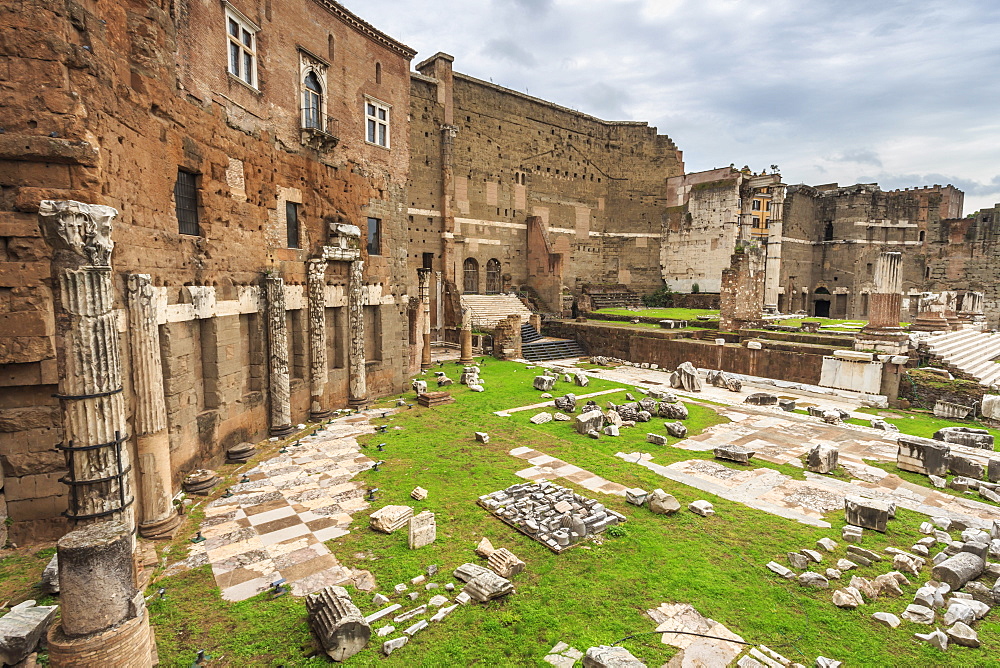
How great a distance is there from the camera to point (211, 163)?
8727mm

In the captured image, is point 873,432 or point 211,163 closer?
point 211,163

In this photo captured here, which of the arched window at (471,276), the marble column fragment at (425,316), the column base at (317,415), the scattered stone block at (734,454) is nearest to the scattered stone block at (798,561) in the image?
the scattered stone block at (734,454)

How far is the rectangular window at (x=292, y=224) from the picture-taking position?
36.8ft

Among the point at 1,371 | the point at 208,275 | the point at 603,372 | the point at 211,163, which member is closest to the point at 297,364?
the point at 208,275

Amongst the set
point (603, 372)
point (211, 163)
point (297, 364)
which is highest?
point (211, 163)

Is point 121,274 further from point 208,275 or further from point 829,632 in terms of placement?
point 829,632

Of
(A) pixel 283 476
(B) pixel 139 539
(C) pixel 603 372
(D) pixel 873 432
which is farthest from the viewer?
(C) pixel 603 372

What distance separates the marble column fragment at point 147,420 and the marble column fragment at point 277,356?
3.67 m

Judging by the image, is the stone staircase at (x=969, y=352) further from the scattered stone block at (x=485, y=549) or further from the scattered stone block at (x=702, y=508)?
the scattered stone block at (x=485, y=549)

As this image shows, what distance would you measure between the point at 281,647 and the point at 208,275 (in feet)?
21.4

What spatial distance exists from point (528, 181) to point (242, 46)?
2434 centimetres

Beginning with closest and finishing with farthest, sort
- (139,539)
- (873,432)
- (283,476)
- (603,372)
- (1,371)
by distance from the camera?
(1,371) < (139,539) < (283,476) < (873,432) < (603,372)

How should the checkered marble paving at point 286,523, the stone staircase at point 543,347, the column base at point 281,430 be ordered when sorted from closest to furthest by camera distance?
the checkered marble paving at point 286,523, the column base at point 281,430, the stone staircase at point 543,347

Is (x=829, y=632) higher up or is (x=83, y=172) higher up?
(x=83, y=172)
